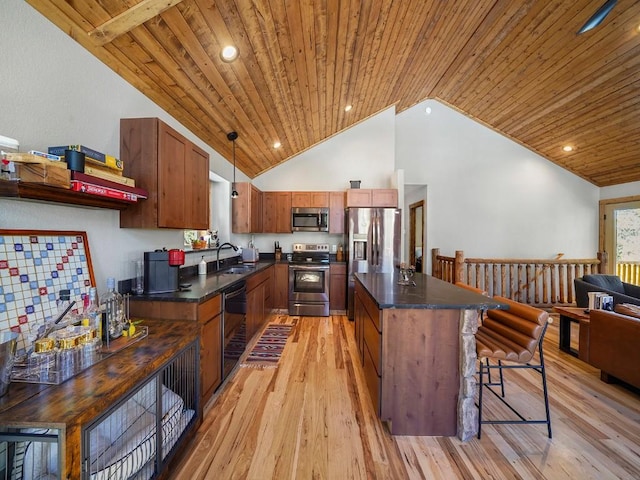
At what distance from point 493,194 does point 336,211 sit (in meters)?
3.65

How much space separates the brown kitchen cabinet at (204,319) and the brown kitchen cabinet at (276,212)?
2.92 metres

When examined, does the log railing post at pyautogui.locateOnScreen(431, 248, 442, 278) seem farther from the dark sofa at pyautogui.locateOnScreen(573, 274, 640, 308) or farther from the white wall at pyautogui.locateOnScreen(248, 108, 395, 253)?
the dark sofa at pyautogui.locateOnScreen(573, 274, 640, 308)

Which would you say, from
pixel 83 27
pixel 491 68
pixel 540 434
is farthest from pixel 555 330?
pixel 83 27

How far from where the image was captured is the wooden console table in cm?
287

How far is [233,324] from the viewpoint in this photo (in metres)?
2.66

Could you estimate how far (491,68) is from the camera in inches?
165

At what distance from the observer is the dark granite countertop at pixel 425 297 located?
1.81 m

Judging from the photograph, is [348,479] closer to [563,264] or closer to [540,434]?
[540,434]

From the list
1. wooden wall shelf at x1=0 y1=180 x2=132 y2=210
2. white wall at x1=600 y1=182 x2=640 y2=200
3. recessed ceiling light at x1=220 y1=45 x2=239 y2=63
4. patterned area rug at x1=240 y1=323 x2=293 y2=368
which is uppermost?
recessed ceiling light at x1=220 y1=45 x2=239 y2=63

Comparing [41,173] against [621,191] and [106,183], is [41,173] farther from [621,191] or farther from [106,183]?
[621,191]

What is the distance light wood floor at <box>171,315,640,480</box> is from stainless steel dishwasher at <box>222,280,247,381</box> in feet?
0.73

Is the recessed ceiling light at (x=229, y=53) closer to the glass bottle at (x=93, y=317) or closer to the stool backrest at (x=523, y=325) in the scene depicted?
the glass bottle at (x=93, y=317)

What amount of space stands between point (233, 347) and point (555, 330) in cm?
479

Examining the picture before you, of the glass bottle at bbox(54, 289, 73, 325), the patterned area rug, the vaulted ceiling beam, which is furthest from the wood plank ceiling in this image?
the patterned area rug
